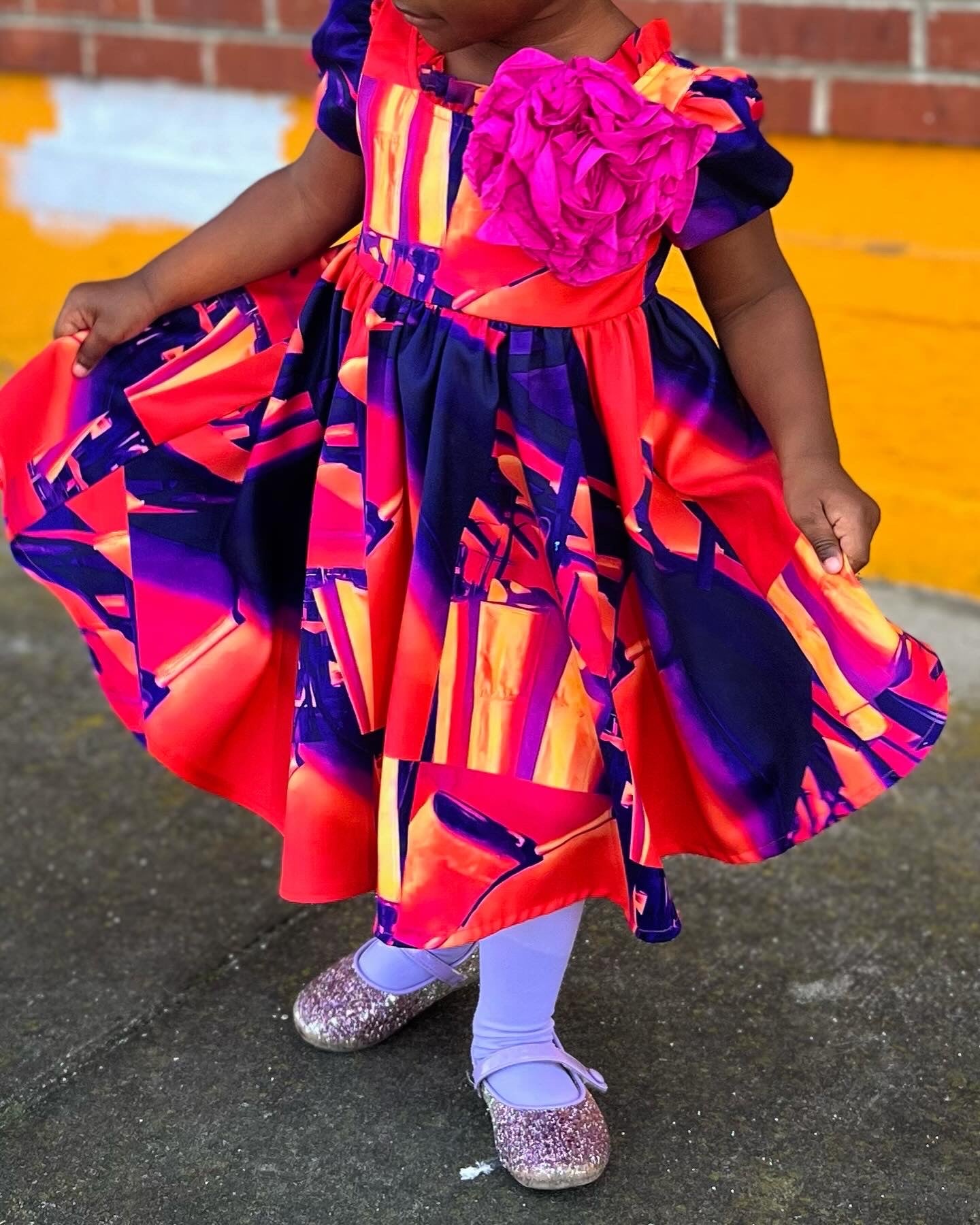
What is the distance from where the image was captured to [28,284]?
145 inches

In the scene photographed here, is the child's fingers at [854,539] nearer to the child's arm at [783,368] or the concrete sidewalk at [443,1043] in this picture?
the child's arm at [783,368]

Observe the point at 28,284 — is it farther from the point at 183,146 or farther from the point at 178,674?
the point at 178,674

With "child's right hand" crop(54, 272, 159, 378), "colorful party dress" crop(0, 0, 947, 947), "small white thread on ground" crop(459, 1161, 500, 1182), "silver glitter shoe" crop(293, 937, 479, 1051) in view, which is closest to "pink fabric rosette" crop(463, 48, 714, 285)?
"colorful party dress" crop(0, 0, 947, 947)

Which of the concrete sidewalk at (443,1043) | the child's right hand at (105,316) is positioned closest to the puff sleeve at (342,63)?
the child's right hand at (105,316)

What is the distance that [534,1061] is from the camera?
1.75 m

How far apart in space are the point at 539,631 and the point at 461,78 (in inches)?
22.1

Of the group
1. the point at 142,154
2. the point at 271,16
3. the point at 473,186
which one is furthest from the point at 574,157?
the point at 142,154

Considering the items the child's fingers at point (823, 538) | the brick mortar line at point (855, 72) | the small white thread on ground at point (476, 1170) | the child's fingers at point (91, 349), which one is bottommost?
the small white thread on ground at point (476, 1170)

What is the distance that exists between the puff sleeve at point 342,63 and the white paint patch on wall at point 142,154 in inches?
61.3

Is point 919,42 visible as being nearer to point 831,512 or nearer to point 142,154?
point 831,512

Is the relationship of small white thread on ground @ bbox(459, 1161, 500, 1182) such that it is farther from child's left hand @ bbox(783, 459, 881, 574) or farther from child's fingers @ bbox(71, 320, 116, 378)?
child's fingers @ bbox(71, 320, 116, 378)

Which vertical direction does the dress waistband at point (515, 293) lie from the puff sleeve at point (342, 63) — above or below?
below

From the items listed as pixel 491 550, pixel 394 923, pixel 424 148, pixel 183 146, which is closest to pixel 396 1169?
pixel 394 923

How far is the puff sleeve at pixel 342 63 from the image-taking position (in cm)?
166
